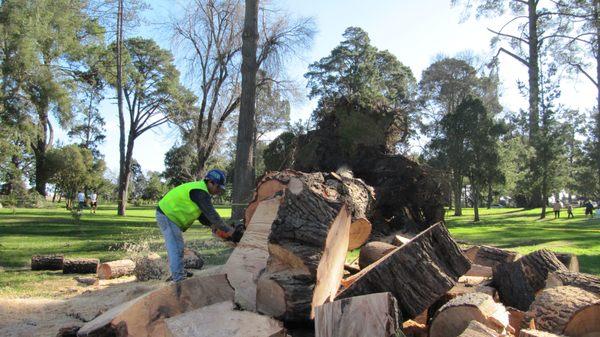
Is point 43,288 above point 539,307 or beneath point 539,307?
beneath

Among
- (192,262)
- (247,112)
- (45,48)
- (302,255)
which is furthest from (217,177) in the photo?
(45,48)

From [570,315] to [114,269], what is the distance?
6.82m

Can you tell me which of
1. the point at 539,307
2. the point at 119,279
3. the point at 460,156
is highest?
the point at 460,156

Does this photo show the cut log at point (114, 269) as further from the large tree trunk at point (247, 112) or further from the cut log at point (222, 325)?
the large tree trunk at point (247, 112)

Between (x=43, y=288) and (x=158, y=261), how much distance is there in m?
1.71

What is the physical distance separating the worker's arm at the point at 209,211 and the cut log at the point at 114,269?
3.68 metres

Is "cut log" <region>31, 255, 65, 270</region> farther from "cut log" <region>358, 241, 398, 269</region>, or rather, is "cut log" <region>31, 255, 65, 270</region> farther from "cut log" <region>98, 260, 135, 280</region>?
"cut log" <region>358, 241, 398, 269</region>

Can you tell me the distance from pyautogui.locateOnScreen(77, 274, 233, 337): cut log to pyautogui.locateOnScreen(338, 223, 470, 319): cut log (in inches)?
42.4

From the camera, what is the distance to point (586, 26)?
31.7 m

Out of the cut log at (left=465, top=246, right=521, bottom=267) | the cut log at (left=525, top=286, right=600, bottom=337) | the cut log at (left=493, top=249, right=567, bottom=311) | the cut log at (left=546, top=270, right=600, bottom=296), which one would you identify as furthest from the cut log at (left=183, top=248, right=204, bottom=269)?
the cut log at (left=525, top=286, right=600, bottom=337)

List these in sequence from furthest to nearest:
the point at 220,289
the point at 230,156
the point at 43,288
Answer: the point at 230,156 → the point at 43,288 → the point at 220,289

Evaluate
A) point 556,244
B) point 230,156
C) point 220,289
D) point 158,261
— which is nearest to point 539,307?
point 220,289

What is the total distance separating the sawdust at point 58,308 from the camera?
4.89 meters

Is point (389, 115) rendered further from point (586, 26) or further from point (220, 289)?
point (586, 26)
